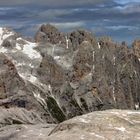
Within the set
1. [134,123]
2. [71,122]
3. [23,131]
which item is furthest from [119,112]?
[23,131]

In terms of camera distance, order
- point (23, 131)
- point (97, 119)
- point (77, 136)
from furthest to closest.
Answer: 1. point (23, 131)
2. point (97, 119)
3. point (77, 136)

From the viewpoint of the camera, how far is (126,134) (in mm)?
28109

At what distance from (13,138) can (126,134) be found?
6945mm

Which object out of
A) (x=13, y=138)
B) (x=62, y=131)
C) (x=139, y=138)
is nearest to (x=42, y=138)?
(x=62, y=131)

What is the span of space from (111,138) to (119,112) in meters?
3.51

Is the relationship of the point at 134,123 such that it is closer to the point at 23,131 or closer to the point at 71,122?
the point at 71,122

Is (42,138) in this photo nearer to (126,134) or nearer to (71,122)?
(71,122)

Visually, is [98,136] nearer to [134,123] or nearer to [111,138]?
[111,138]

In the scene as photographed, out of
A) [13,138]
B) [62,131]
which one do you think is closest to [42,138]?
[62,131]

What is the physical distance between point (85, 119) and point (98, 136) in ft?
6.23

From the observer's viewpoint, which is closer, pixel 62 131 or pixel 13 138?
pixel 62 131

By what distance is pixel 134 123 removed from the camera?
29641 mm

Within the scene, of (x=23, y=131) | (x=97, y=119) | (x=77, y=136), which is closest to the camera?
(x=77, y=136)

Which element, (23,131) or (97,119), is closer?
(97,119)
